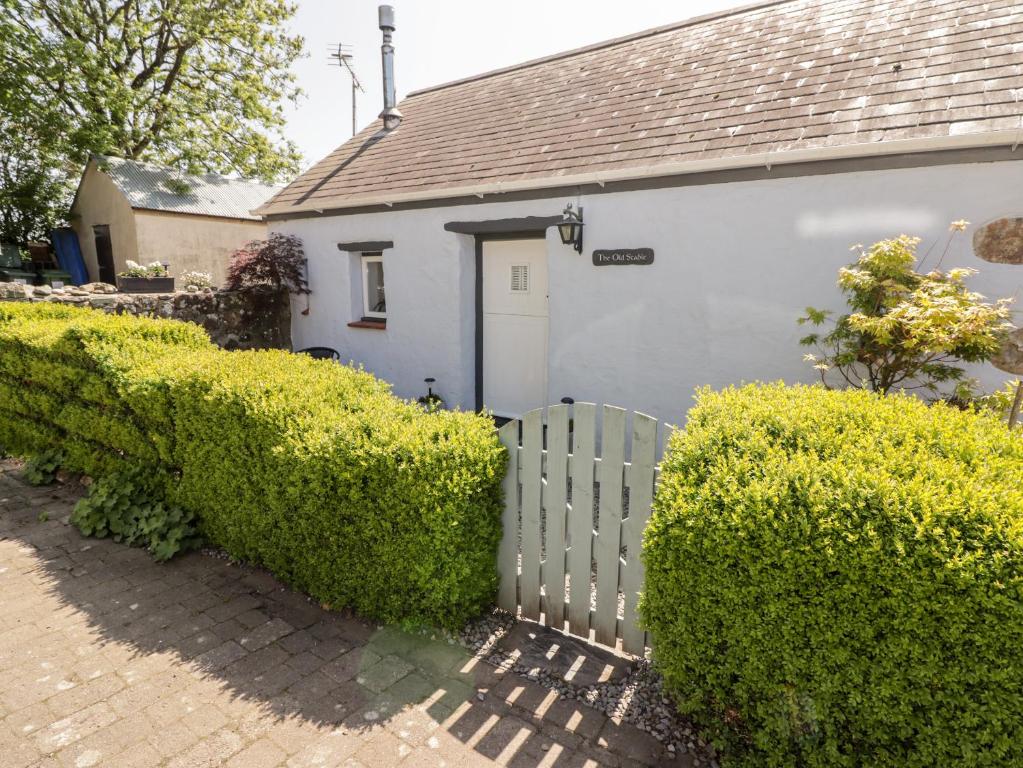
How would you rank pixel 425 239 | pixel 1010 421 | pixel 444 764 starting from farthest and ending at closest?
pixel 425 239 → pixel 1010 421 → pixel 444 764

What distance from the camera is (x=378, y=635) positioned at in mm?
3367

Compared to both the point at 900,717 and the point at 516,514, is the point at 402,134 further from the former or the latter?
the point at 900,717

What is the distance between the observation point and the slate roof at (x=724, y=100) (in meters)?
5.00

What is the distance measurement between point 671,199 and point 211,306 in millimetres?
8403

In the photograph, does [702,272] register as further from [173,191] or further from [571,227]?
[173,191]

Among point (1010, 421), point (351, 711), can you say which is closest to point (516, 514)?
point (351, 711)

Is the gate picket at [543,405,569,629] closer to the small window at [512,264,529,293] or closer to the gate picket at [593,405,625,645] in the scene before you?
the gate picket at [593,405,625,645]

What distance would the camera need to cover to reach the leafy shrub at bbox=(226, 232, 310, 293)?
9.92m

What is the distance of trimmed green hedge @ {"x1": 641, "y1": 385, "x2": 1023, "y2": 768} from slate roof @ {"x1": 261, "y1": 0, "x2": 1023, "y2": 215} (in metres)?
3.74

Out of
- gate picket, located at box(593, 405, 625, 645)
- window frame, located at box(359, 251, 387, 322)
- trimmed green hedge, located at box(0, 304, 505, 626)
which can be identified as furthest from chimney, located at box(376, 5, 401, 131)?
gate picket, located at box(593, 405, 625, 645)

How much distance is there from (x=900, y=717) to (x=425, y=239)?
7635 mm

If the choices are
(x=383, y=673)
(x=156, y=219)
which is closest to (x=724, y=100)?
(x=383, y=673)

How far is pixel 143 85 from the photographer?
18875mm

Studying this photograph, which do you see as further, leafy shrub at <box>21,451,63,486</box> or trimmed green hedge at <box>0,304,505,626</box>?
leafy shrub at <box>21,451,63,486</box>
